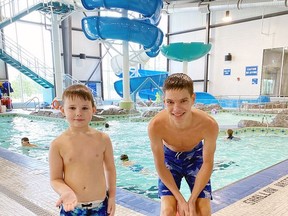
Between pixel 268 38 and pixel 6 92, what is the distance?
51.1 feet

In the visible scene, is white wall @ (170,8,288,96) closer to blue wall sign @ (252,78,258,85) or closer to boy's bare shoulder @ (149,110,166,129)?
blue wall sign @ (252,78,258,85)

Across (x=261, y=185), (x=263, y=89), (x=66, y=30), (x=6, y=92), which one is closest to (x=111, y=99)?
(x=66, y=30)

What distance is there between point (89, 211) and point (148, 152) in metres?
3.63

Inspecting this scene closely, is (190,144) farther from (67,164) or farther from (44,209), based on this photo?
(44,209)

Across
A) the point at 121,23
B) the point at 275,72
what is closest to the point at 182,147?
the point at 121,23

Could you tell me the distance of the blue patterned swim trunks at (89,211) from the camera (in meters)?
1.34

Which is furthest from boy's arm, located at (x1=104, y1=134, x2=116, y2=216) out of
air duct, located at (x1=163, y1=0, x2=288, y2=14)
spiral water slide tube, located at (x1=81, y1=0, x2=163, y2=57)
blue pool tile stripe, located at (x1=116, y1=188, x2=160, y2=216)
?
A: air duct, located at (x1=163, y1=0, x2=288, y2=14)

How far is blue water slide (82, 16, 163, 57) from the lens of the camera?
868 centimetres

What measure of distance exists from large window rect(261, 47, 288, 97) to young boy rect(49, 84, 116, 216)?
48.9 ft

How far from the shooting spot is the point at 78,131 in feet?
4.53

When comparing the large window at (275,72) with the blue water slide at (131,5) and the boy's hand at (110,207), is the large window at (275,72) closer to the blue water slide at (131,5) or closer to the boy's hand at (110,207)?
the blue water slide at (131,5)

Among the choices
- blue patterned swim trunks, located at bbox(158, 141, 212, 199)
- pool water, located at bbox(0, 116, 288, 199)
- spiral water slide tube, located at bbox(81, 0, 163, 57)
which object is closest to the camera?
blue patterned swim trunks, located at bbox(158, 141, 212, 199)

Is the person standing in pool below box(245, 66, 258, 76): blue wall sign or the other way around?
below

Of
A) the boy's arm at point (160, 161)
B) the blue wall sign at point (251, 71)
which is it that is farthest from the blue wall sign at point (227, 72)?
the boy's arm at point (160, 161)
